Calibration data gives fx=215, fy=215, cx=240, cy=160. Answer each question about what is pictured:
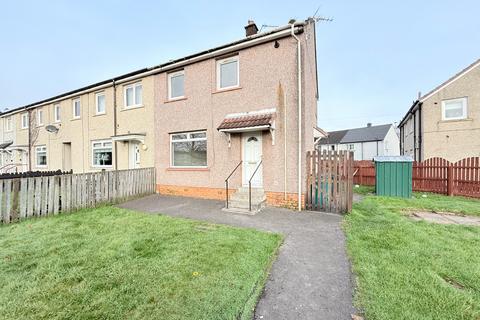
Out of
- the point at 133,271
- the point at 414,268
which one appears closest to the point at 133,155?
the point at 133,271

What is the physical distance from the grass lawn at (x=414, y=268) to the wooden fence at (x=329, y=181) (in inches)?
31.9

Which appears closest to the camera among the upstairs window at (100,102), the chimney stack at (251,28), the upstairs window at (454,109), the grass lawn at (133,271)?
the grass lawn at (133,271)

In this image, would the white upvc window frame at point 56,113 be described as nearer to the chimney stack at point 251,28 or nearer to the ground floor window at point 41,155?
the ground floor window at point 41,155

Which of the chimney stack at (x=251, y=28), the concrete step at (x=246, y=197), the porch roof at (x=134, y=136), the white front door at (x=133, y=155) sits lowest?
the concrete step at (x=246, y=197)

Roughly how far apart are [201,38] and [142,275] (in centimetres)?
1398

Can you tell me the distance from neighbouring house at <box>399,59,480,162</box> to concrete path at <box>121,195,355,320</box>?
1314cm

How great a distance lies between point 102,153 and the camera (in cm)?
1370

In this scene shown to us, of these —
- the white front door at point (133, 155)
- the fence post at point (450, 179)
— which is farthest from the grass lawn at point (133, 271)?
the fence post at point (450, 179)

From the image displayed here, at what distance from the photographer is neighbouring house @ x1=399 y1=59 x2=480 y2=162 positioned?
43.9ft

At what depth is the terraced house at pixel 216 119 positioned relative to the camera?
25.8 ft

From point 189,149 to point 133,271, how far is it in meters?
7.27

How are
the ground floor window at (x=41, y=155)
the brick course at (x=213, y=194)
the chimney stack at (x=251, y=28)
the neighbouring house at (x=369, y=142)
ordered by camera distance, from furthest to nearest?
the neighbouring house at (x=369, y=142) < the ground floor window at (x=41, y=155) < the chimney stack at (x=251, y=28) < the brick course at (x=213, y=194)

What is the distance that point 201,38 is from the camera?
13.6m

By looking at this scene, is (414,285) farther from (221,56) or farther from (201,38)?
(201,38)
